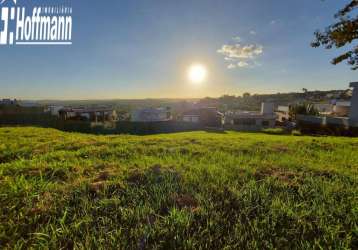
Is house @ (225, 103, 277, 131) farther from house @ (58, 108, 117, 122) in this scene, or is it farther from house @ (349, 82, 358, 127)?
house @ (58, 108, 117, 122)

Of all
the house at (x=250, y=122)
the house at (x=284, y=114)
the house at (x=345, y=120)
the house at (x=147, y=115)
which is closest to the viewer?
the house at (x=345, y=120)

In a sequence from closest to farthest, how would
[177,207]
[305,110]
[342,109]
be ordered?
[177,207] < [342,109] < [305,110]

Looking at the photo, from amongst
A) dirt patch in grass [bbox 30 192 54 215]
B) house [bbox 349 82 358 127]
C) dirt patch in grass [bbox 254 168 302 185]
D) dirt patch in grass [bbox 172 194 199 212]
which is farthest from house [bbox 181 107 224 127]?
dirt patch in grass [bbox 30 192 54 215]

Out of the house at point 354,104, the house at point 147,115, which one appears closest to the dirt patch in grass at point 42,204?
the house at point 354,104

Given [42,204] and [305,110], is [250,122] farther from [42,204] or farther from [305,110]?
[42,204]

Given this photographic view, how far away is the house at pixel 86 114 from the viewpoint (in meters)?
36.4

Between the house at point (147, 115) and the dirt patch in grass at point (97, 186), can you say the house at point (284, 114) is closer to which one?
the house at point (147, 115)

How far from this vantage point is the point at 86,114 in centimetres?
3875

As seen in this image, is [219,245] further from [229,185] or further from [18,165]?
[18,165]

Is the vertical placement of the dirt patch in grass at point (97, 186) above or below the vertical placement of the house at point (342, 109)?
below

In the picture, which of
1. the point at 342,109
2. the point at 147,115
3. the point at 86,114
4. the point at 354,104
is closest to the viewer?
the point at 354,104

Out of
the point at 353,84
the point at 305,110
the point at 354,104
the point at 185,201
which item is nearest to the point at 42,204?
the point at 185,201

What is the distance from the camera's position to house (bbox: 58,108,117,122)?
3644 centimetres

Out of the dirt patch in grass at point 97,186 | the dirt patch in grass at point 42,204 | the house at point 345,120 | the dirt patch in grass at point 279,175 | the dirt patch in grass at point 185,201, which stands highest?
the house at point 345,120
